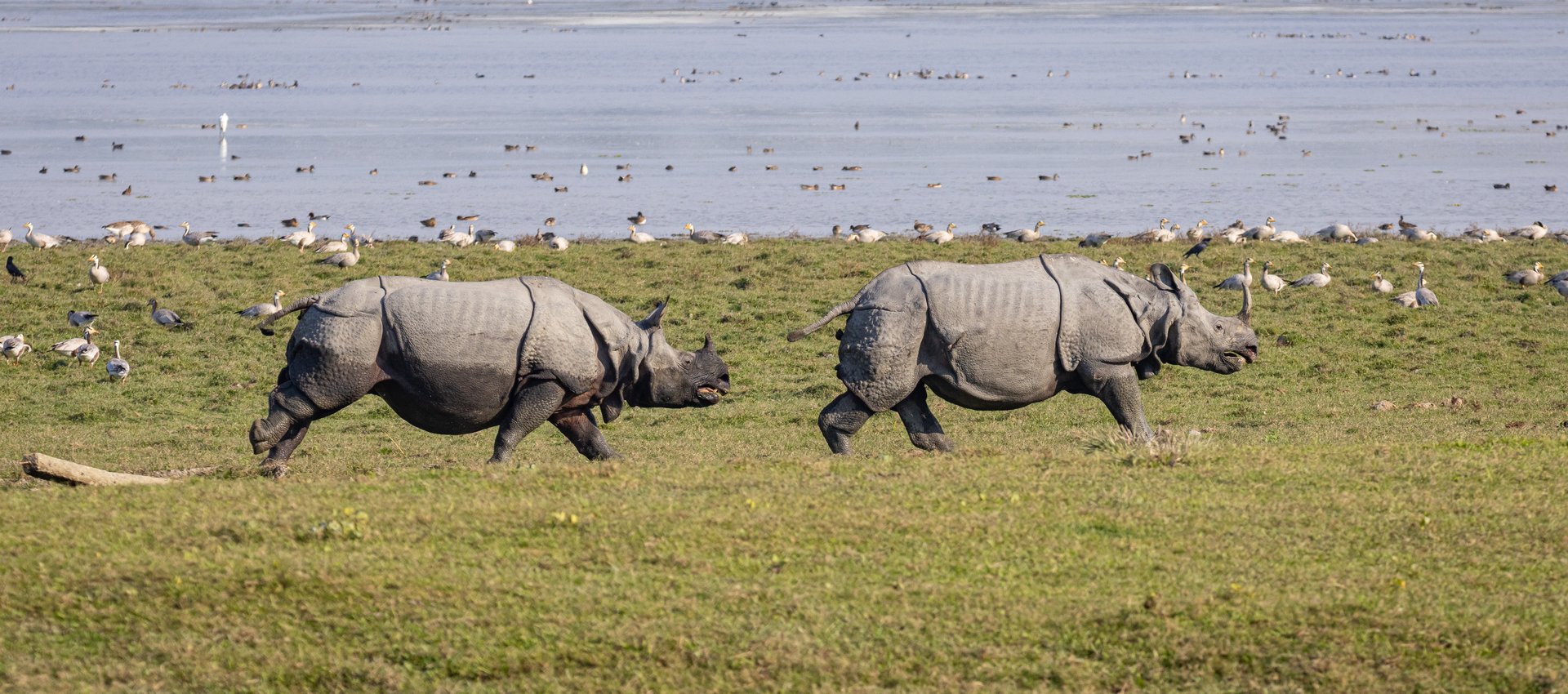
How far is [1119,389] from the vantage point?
13023mm

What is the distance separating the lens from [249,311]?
22.2 metres

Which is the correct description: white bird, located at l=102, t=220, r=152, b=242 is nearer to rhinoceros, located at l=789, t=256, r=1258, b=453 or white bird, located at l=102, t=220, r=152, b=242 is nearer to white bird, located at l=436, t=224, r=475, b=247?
white bird, located at l=436, t=224, r=475, b=247

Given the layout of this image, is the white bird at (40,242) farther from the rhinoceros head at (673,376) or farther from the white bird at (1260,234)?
the white bird at (1260,234)

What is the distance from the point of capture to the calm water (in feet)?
136

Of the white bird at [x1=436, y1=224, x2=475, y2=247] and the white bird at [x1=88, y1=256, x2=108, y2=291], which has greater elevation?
the white bird at [x1=88, y1=256, x2=108, y2=291]

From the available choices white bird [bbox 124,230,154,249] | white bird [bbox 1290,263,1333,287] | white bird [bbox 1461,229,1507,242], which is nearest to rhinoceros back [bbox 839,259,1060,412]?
white bird [bbox 1290,263,1333,287]

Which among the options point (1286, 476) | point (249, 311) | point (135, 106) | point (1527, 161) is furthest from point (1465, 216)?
point (135, 106)

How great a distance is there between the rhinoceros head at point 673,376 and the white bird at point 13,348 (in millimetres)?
10192

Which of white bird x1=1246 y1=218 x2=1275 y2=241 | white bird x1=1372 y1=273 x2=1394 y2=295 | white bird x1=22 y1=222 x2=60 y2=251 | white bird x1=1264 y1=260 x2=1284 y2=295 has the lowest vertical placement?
white bird x1=22 y1=222 x2=60 y2=251

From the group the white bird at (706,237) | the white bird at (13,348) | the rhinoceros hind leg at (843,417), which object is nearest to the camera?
the rhinoceros hind leg at (843,417)

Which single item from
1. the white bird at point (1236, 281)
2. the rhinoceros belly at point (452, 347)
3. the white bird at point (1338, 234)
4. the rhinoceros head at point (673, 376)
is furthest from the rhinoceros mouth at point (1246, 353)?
the white bird at point (1338, 234)

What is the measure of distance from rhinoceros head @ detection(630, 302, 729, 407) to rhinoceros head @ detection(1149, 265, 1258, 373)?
3433 millimetres

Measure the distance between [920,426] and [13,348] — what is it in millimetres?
12135

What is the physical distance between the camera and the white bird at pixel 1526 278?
968 inches
